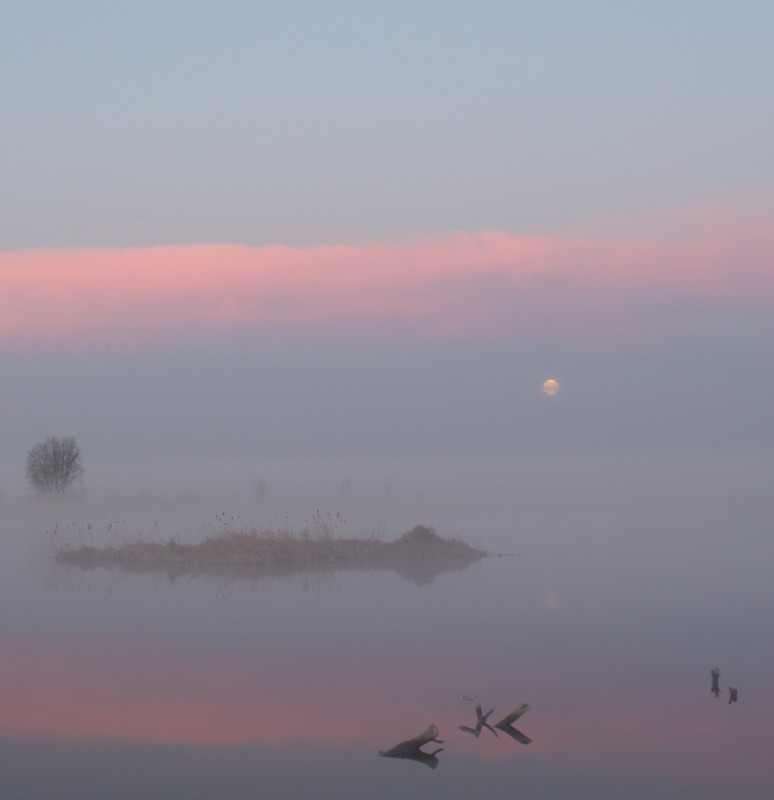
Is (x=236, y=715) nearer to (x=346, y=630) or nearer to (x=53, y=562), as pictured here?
(x=346, y=630)

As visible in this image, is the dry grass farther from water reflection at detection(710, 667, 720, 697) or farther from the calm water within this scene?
water reflection at detection(710, 667, 720, 697)

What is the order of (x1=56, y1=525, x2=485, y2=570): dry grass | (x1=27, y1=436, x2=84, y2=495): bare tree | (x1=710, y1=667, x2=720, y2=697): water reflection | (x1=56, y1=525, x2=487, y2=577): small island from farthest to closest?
(x1=27, y1=436, x2=84, y2=495): bare tree
(x1=56, y1=525, x2=485, y2=570): dry grass
(x1=56, y1=525, x2=487, y2=577): small island
(x1=710, y1=667, x2=720, y2=697): water reflection

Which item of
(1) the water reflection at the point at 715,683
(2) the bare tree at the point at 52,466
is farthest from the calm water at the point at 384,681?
(2) the bare tree at the point at 52,466

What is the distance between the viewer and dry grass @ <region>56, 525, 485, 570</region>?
27281 millimetres

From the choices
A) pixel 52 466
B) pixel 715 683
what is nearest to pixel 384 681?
pixel 715 683

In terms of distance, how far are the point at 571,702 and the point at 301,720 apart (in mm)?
3722

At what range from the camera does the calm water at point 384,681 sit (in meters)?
11.0

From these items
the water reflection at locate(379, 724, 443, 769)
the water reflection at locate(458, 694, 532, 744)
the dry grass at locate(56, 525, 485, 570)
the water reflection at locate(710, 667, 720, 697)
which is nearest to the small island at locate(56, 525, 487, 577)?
the dry grass at locate(56, 525, 485, 570)

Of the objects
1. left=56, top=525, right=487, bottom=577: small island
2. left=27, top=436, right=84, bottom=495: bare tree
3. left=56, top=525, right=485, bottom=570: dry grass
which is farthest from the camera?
left=27, top=436, right=84, bottom=495: bare tree

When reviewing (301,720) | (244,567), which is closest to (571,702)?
(301,720)

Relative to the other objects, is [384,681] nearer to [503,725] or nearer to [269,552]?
[503,725]

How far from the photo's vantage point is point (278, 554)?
90.1 ft

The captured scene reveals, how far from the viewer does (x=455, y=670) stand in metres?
15.7

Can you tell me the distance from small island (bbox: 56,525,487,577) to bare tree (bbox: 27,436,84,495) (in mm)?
26537
